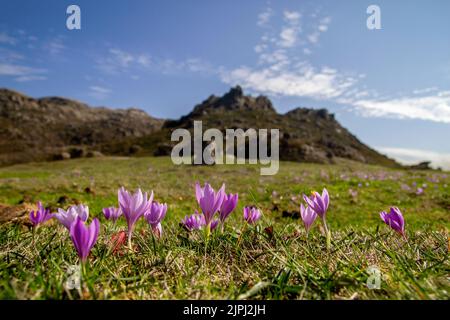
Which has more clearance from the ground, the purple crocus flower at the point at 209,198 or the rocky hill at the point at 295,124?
the rocky hill at the point at 295,124

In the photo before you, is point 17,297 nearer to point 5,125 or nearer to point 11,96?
point 5,125

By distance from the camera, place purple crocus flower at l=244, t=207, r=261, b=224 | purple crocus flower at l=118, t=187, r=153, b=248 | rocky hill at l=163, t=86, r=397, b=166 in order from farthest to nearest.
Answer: rocky hill at l=163, t=86, r=397, b=166, purple crocus flower at l=244, t=207, r=261, b=224, purple crocus flower at l=118, t=187, r=153, b=248

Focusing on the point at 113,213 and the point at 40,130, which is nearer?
the point at 113,213

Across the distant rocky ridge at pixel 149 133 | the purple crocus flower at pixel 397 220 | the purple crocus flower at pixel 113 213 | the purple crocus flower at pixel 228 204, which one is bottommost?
the purple crocus flower at pixel 113 213

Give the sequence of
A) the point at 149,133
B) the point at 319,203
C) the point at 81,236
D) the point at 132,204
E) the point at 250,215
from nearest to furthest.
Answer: the point at 81,236 < the point at 132,204 < the point at 319,203 < the point at 250,215 < the point at 149,133

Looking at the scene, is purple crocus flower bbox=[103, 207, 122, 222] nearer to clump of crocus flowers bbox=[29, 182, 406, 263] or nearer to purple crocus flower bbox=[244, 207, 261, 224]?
clump of crocus flowers bbox=[29, 182, 406, 263]

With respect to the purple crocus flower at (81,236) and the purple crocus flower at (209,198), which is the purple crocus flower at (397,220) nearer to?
the purple crocus flower at (209,198)

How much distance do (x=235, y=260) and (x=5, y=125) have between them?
19936 cm

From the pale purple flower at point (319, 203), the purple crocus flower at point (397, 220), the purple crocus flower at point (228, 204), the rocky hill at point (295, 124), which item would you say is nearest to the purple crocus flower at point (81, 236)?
the purple crocus flower at point (228, 204)

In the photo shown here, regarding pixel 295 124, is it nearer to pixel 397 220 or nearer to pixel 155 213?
pixel 397 220

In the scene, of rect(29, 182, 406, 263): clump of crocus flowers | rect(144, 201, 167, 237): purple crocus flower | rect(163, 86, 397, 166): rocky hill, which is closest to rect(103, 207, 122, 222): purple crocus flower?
rect(29, 182, 406, 263): clump of crocus flowers

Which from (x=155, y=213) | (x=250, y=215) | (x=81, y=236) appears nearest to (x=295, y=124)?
(x=250, y=215)
